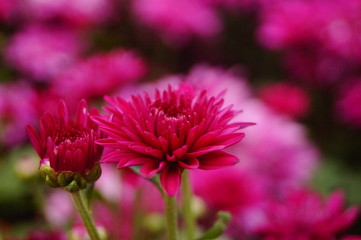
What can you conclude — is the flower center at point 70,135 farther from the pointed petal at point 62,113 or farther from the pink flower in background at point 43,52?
the pink flower in background at point 43,52

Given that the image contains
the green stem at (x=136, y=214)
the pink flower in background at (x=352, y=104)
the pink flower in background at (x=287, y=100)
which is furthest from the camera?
the pink flower in background at (x=287, y=100)

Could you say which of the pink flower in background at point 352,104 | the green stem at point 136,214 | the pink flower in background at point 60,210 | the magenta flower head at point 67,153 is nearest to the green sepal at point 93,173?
the magenta flower head at point 67,153

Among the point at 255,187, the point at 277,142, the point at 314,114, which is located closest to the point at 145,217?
the point at 255,187

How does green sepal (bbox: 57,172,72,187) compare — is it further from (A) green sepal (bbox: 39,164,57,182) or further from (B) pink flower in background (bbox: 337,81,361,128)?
(B) pink flower in background (bbox: 337,81,361,128)

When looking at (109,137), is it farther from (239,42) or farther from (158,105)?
(239,42)

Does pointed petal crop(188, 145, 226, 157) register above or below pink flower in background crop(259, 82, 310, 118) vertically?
below

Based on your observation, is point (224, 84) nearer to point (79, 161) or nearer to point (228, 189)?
point (228, 189)

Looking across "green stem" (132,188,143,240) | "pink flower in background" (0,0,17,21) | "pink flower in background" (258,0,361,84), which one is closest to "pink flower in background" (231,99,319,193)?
"pink flower in background" (258,0,361,84)
